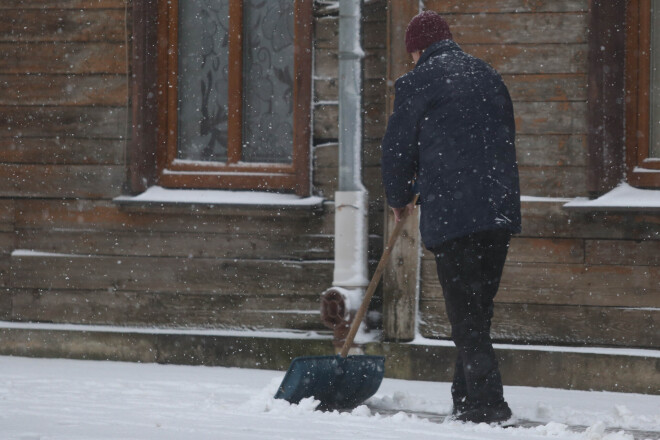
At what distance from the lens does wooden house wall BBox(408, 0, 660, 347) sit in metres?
5.60

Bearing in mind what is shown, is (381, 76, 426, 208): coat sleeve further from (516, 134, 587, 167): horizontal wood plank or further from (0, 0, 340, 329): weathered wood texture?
(0, 0, 340, 329): weathered wood texture

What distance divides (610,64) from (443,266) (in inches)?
77.6

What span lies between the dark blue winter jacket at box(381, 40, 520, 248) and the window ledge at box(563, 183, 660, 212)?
4.59ft

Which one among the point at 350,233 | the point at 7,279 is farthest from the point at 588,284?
the point at 7,279

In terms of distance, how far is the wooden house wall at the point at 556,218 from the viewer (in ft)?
18.4

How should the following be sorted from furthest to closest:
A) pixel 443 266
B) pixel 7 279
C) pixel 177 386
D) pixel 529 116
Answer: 1. pixel 7 279
2. pixel 529 116
3. pixel 177 386
4. pixel 443 266

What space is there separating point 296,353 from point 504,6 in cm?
236

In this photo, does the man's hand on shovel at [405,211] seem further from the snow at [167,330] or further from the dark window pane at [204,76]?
the dark window pane at [204,76]

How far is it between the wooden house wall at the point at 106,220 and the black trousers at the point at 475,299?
1938mm

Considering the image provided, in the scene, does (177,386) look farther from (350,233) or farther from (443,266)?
(443,266)

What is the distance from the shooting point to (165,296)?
6.41 m

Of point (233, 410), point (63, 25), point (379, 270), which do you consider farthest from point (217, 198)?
point (233, 410)

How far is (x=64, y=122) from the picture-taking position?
6.57 m

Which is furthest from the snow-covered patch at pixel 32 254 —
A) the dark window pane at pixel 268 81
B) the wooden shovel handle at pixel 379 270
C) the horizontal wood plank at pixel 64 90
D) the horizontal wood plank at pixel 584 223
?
the horizontal wood plank at pixel 584 223
